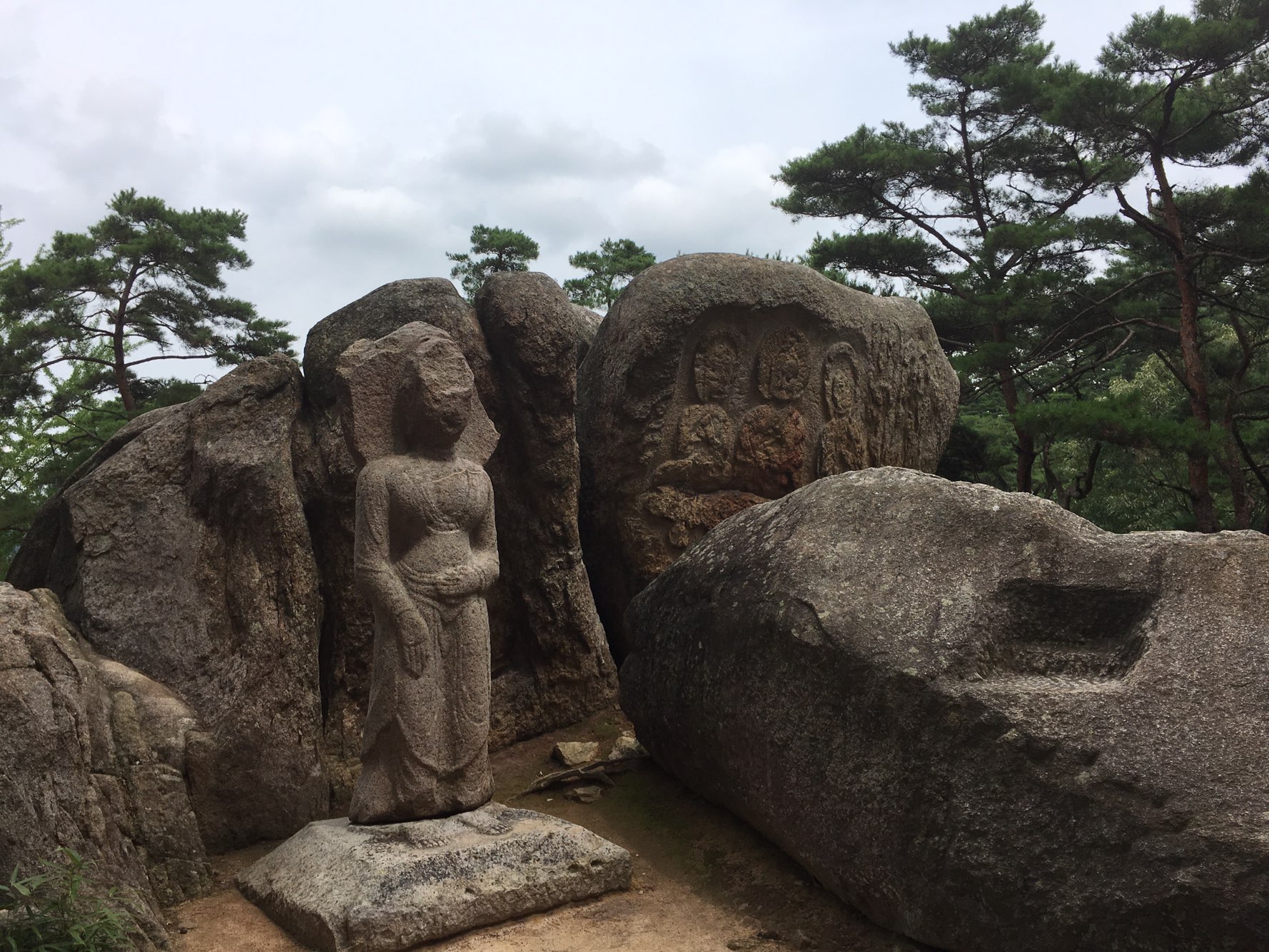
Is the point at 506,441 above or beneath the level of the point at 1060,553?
above

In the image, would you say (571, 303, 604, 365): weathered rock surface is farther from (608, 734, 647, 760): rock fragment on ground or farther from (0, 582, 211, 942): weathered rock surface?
(0, 582, 211, 942): weathered rock surface

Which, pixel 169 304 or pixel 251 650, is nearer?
pixel 251 650

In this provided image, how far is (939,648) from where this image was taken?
4.70 metres

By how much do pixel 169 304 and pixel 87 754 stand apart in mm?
9170

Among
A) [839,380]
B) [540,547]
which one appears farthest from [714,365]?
[540,547]

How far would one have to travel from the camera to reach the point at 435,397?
5.77 meters

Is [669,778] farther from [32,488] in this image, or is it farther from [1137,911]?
[32,488]

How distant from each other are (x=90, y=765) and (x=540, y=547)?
10.9ft

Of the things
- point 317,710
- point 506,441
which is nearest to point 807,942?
point 317,710

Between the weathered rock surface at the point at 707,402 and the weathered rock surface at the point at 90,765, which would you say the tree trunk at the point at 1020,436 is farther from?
the weathered rock surface at the point at 90,765

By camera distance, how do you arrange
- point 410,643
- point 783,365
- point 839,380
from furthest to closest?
point 839,380 → point 783,365 → point 410,643

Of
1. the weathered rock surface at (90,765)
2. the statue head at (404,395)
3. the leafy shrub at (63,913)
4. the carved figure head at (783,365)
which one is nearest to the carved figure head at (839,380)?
the carved figure head at (783,365)

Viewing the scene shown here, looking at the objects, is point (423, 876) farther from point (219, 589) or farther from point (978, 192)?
point (978, 192)

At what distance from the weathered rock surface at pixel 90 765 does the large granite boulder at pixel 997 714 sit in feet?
9.02
